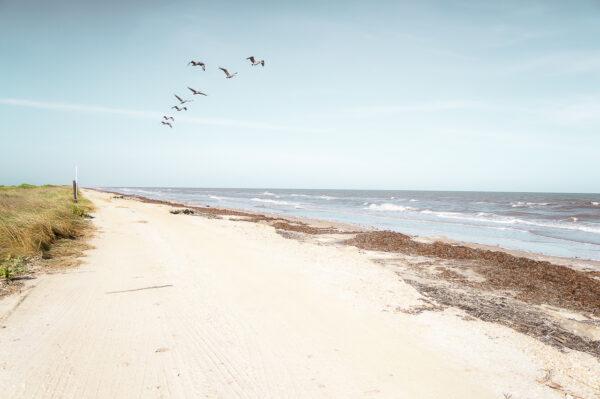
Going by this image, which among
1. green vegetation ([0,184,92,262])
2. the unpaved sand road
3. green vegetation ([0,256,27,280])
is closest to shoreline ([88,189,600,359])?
the unpaved sand road

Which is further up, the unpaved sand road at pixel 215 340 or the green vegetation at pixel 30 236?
the green vegetation at pixel 30 236

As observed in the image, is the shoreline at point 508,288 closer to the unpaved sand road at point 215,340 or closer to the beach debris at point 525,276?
the beach debris at point 525,276

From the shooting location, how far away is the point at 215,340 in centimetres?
362

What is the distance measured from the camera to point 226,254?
8.26m

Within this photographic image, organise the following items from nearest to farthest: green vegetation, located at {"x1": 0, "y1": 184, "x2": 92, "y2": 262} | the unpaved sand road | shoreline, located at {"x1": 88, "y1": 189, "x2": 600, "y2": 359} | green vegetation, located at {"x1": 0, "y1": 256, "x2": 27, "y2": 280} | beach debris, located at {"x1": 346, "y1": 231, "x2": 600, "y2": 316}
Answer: the unpaved sand road < shoreline, located at {"x1": 88, "y1": 189, "x2": 600, "y2": 359} < green vegetation, located at {"x1": 0, "y1": 256, "x2": 27, "y2": 280} < green vegetation, located at {"x1": 0, "y1": 184, "x2": 92, "y2": 262} < beach debris, located at {"x1": 346, "y1": 231, "x2": 600, "y2": 316}

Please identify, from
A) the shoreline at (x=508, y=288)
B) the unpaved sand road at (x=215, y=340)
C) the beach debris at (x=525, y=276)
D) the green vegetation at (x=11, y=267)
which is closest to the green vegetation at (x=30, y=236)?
the green vegetation at (x=11, y=267)

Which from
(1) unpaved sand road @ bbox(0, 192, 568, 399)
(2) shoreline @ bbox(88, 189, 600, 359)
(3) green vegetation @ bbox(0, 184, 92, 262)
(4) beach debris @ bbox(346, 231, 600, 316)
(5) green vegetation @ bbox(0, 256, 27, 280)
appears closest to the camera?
(1) unpaved sand road @ bbox(0, 192, 568, 399)

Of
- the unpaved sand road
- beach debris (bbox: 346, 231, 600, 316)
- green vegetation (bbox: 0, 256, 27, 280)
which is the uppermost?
green vegetation (bbox: 0, 256, 27, 280)

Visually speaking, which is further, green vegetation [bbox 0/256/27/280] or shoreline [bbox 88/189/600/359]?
green vegetation [bbox 0/256/27/280]

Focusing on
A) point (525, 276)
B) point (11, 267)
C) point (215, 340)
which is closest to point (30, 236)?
point (11, 267)

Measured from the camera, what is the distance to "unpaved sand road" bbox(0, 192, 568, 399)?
2.85 meters

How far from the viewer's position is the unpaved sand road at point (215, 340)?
2.85 m

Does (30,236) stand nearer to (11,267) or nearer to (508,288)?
(11,267)

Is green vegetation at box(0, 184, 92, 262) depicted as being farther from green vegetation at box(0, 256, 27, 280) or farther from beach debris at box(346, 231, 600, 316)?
beach debris at box(346, 231, 600, 316)
